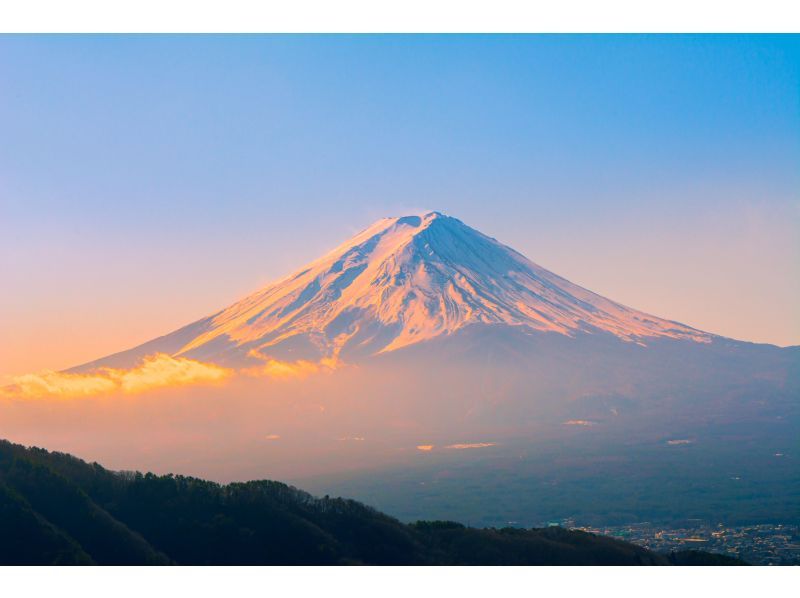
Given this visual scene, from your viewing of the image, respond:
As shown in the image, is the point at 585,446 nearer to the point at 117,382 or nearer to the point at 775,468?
the point at 775,468

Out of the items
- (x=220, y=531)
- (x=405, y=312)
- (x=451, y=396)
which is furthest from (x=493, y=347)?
(x=220, y=531)

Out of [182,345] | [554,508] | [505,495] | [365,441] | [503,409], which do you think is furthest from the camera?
[182,345]

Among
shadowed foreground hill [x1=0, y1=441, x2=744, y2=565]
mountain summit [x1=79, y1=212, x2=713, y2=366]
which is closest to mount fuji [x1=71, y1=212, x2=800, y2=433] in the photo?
mountain summit [x1=79, y1=212, x2=713, y2=366]

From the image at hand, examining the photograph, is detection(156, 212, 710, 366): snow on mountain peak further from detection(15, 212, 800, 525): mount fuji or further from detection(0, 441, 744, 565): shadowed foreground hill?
detection(0, 441, 744, 565): shadowed foreground hill

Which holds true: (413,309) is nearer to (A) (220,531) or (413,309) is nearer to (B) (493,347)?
(B) (493,347)

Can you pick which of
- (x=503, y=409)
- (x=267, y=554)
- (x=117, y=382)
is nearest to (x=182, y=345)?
(x=117, y=382)
